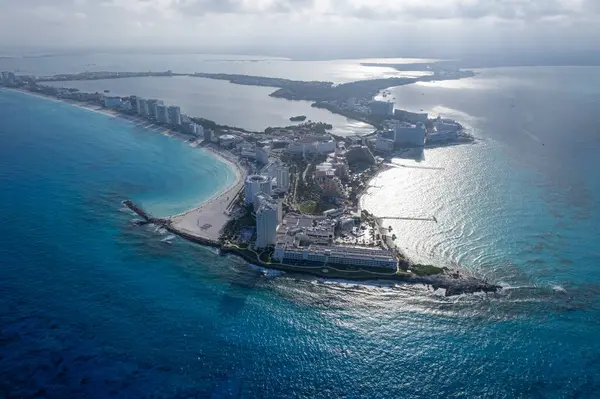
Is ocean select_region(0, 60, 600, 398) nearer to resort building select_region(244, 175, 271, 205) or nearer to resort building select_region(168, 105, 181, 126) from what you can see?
resort building select_region(244, 175, 271, 205)

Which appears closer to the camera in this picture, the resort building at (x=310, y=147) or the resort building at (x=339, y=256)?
the resort building at (x=339, y=256)

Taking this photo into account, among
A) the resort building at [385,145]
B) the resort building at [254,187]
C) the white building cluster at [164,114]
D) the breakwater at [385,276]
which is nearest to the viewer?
the breakwater at [385,276]

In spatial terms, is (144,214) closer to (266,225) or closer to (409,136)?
(266,225)

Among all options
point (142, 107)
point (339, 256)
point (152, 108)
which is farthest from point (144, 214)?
point (142, 107)

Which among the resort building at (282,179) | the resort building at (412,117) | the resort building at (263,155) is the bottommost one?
the resort building at (282,179)

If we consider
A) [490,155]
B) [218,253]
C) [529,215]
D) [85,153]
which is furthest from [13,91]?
[529,215]

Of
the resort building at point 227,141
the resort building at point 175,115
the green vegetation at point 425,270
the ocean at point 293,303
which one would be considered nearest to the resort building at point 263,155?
the ocean at point 293,303

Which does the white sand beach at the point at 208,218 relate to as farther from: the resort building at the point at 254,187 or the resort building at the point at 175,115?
the resort building at the point at 175,115
